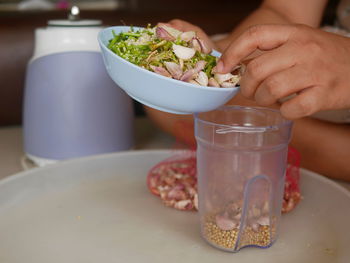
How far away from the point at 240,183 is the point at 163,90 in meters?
0.14

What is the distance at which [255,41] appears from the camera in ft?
1.57

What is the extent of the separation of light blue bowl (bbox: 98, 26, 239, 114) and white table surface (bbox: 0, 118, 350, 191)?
0.45m

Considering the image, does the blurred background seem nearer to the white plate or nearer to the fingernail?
the white plate

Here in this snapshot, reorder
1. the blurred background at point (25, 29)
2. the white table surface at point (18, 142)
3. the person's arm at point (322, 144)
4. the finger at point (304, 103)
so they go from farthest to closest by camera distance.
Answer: the blurred background at point (25, 29) < the white table surface at point (18, 142) < the person's arm at point (322, 144) < the finger at point (304, 103)

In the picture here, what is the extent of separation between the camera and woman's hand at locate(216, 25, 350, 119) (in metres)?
0.46

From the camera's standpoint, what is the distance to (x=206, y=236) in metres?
0.54

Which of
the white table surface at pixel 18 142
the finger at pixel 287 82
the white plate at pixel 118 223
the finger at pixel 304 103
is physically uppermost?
the finger at pixel 287 82

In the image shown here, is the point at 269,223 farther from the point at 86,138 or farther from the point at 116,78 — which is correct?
the point at 86,138

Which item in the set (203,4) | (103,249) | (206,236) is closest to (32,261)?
(103,249)

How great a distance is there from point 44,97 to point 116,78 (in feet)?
1.02

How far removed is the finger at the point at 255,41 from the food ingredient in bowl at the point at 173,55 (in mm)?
27

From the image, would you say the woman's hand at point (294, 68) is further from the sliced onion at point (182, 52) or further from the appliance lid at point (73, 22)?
the appliance lid at point (73, 22)

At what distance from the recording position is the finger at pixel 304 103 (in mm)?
453

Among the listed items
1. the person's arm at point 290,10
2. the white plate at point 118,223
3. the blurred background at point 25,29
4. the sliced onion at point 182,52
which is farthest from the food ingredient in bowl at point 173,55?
the blurred background at point 25,29
